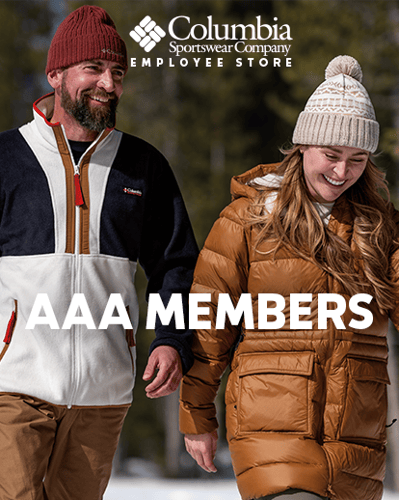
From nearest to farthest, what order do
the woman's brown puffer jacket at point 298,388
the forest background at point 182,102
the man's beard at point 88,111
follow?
the woman's brown puffer jacket at point 298,388 < the man's beard at point 88,111 < the forest background at point 182,102

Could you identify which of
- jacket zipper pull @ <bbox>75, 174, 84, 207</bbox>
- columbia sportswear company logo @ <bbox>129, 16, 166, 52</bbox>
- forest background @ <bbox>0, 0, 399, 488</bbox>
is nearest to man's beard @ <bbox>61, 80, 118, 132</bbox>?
jacket zipper pull @ <bbox>75, 174, 84, 207</bbox>

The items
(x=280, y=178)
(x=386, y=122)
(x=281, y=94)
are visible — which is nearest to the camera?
(x=280, y=178)

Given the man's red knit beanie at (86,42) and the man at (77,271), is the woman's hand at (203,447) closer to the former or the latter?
the man at (77,271)

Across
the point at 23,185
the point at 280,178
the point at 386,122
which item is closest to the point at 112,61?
the point at 23,185

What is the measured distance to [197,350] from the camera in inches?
121

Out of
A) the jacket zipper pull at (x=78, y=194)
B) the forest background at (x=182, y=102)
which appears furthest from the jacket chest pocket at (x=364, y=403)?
the forest background at (x=182, y=102)

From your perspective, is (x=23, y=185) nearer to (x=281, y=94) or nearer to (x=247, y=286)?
(x=247, y=286)

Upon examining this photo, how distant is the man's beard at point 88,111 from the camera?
3.15 m

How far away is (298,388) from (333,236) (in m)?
0.61

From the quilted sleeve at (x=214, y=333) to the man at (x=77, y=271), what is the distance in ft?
0.29

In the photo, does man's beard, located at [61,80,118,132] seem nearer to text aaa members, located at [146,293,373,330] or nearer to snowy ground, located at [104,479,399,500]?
text aaa members, located at [146,293,373,330]

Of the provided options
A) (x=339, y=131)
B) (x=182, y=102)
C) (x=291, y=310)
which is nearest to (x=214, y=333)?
(x=291, y=310)

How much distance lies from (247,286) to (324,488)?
2.69 ft

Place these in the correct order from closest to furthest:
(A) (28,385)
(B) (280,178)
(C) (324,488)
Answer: (C) (324,488), (A) (28,385), (B) (280,178)
